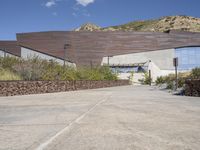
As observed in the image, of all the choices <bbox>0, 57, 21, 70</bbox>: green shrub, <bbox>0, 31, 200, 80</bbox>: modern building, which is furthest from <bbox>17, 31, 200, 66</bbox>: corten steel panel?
<bbox>0, 57, 21, 70</bbox>: green shrub

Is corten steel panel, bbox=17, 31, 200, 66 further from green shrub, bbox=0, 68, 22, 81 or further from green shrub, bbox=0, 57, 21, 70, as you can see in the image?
green shrub, bbox=0, 68, 22, 81

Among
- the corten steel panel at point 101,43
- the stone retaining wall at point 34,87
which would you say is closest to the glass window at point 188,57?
the corten steel panel at point 101,43

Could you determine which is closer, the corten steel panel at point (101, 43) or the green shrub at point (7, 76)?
the green shrub at point (7, 76)

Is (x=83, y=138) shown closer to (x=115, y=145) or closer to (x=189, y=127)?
(x=115, y=145)

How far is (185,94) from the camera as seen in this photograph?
17.7 m

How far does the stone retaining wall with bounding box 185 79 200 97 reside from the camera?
16234 millimetres

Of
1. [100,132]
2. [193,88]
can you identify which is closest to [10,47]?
[193,88]

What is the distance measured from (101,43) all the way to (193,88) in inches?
2175

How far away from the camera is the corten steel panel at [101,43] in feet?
232

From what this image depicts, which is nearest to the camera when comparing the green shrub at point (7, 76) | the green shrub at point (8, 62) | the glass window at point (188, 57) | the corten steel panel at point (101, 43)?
the green shrub at point (7, 76)

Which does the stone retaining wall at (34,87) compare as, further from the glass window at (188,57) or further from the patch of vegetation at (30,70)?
the glass window at (188,57)

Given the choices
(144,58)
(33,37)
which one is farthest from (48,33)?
(144,58)

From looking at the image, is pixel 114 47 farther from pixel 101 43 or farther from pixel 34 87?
pixel 34 87

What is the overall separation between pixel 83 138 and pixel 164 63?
68167 millimetres
